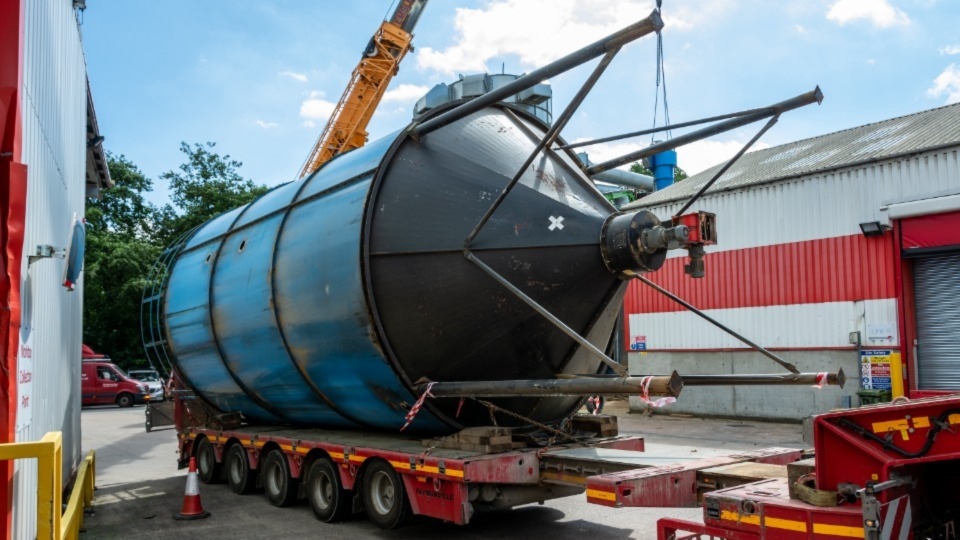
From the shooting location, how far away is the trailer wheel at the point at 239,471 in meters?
11.0

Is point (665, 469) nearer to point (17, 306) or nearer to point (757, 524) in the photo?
point (757, 524)

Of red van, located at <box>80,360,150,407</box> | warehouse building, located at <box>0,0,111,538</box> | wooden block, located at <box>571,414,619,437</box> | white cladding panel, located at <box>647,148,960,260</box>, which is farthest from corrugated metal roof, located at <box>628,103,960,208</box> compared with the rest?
red van, located at <box>80,360,150,407</box>

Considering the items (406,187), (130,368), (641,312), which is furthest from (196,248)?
(130,368)

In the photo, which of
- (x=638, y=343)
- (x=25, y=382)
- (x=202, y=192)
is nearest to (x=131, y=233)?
(x=202, y=192)

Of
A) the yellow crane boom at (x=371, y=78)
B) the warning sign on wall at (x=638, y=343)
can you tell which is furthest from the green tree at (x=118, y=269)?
the warning sign on wall at (x=638, y=343)

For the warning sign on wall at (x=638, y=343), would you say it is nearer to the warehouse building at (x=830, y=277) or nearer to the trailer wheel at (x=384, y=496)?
the warehouse building at (x=830, y=277)

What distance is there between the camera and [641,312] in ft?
74.5

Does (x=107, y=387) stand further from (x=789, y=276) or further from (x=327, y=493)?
(x=327, y=493)

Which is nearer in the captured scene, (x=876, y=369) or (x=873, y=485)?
(x=873, y=485)

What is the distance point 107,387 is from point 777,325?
27.1 meters

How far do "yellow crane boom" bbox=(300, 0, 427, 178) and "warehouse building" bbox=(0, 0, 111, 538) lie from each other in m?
18.4

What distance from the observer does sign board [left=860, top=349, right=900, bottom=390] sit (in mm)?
17250

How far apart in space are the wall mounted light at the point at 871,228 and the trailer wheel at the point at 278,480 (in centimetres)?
1377

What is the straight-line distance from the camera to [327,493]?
30.3 feet
